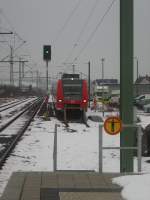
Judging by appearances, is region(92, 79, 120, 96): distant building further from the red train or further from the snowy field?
the snowy field

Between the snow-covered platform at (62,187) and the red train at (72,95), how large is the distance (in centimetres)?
2644

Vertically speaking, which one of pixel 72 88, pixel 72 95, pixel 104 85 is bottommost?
pixel 72 95

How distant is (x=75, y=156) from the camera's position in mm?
15180

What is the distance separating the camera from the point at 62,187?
26.7 ft

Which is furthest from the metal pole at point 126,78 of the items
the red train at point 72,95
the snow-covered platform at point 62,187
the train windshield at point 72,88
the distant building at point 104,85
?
the distant building at point 104,85

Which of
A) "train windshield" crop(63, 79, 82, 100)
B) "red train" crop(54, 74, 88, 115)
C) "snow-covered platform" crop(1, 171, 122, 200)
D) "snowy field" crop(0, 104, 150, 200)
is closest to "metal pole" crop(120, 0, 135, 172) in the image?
"snowy field" crop(0, 104, 150, 200)

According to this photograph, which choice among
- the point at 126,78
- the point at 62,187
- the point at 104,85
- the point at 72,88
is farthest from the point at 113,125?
the point at 104,85

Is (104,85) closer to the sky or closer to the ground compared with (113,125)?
closer to the sky

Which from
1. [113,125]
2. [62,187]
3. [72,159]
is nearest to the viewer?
[62,187]

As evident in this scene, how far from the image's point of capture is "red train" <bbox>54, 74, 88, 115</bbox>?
118 feet

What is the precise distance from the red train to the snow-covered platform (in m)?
26.4

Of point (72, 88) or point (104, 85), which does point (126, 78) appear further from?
point (104, 85)

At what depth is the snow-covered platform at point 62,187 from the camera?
7457 millimetres

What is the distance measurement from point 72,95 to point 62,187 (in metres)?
28.4
